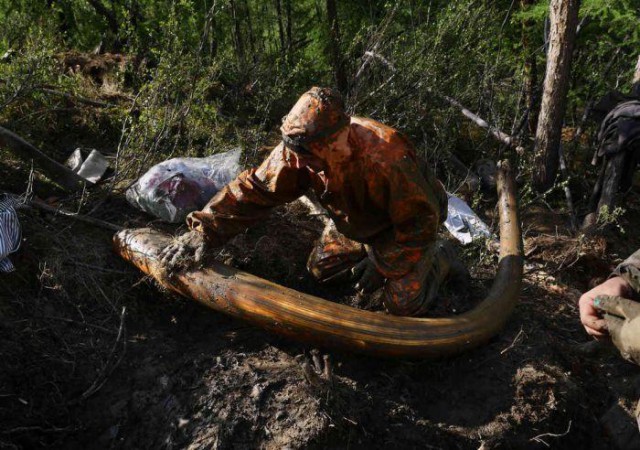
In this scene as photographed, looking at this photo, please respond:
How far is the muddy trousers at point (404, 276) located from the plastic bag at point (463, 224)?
829 mm

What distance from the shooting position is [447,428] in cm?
280

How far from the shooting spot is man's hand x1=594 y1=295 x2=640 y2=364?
78.6 inches

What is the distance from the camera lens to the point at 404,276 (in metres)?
3.12

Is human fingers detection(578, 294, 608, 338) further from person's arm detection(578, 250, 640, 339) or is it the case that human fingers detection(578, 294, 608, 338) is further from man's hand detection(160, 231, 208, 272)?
man's hand detection(160, 231, 208, 272)

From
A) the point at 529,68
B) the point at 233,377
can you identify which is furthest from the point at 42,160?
the point at 529,68

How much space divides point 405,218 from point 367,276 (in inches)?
27.3

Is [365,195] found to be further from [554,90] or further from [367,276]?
[554,90]

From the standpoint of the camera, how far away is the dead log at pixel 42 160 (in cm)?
373

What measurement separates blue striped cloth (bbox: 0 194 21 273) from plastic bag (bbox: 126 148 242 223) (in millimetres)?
829

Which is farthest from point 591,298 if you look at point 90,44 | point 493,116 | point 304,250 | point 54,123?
point 90,44

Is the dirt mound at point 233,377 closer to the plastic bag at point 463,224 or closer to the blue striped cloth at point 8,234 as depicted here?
the blue striped cloth at point 8,234

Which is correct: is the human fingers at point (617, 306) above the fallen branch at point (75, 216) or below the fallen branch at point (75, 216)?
above

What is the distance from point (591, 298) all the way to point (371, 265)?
1478 mm

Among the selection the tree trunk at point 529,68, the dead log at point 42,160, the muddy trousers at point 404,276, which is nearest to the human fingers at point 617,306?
the muddy trousers at point 404,276
